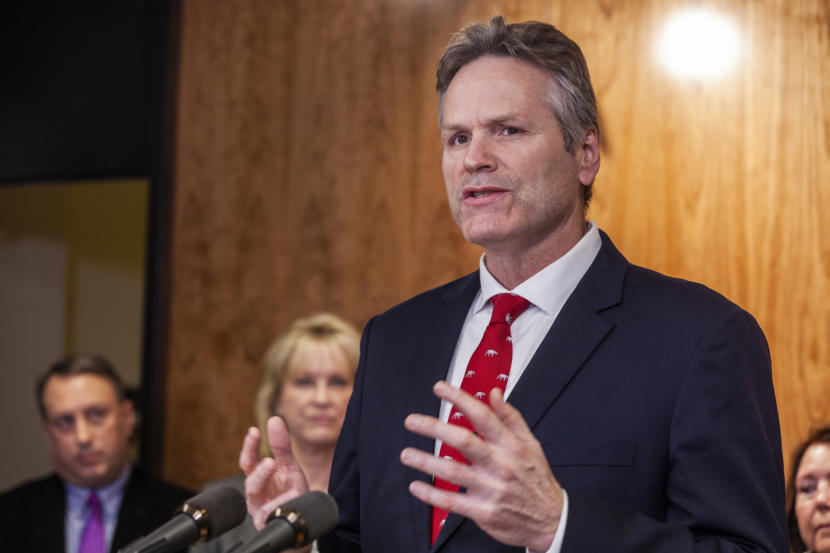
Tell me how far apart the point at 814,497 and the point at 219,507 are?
185cm

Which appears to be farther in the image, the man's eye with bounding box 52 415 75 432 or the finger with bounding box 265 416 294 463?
the man's eye with bounding box 52 415 75 432

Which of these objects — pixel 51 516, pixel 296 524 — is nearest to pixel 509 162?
pixel 296 524

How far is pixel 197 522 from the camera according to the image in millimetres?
1209

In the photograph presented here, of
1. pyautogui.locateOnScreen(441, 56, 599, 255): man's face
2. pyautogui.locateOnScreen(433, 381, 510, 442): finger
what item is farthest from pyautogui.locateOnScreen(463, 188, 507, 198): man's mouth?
pyautogui.locateOnScreen(433, 381, 510, 442): finger

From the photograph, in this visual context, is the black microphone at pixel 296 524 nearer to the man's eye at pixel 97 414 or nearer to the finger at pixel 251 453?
the finger at pixel 251 453

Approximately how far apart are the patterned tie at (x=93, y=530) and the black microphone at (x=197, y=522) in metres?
2.23

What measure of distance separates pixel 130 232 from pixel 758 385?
15.8 feet

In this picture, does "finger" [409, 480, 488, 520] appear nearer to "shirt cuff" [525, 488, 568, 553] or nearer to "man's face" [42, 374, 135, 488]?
"shirt cuff" [525, 488, 568, 553]

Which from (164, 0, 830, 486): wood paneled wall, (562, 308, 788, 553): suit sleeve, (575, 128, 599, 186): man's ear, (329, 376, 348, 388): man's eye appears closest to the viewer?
(562, 308, 788, 553): suit sleeve

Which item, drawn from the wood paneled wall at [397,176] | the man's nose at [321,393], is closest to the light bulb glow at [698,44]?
the wood paneled wall at [397,176]

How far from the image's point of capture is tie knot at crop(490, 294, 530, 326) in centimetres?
157

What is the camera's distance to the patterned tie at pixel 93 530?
3305mm

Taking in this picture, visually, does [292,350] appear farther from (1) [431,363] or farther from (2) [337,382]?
(1) [431,363]

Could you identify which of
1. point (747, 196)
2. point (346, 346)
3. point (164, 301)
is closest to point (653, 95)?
point (747, 196)
